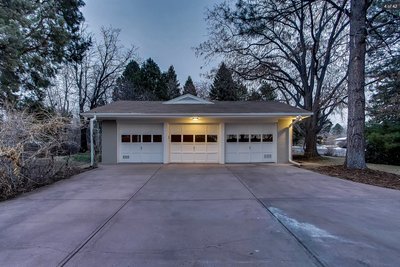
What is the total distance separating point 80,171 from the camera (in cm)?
1144

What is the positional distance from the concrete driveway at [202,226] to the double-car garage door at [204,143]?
6.78 m

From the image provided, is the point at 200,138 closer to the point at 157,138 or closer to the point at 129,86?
the point at 157,138

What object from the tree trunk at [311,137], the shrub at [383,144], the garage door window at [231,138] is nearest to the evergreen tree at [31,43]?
the garage door window at [231,138]

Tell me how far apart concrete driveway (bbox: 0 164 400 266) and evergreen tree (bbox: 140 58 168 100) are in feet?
92.4

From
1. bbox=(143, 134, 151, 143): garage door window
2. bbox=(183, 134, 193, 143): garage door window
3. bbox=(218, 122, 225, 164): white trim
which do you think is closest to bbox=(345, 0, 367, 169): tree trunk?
bbox=(218, 122, 225, 164): white trim

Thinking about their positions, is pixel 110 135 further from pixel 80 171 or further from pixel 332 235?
pixel 332 235

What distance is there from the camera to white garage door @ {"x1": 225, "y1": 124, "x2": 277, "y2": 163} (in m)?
14.9

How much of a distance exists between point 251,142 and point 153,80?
24210 mm

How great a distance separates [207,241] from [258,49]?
17.4 m

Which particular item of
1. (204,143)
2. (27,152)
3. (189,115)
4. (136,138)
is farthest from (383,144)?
(27,152)

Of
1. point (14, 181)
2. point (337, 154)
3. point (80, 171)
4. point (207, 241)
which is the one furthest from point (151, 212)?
point (337, 154)

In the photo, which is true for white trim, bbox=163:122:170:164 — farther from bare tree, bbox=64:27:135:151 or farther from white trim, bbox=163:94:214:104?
bare tree, bbox=64:27:135:151

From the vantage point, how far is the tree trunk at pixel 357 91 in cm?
1128

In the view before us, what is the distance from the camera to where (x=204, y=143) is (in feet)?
49.1
